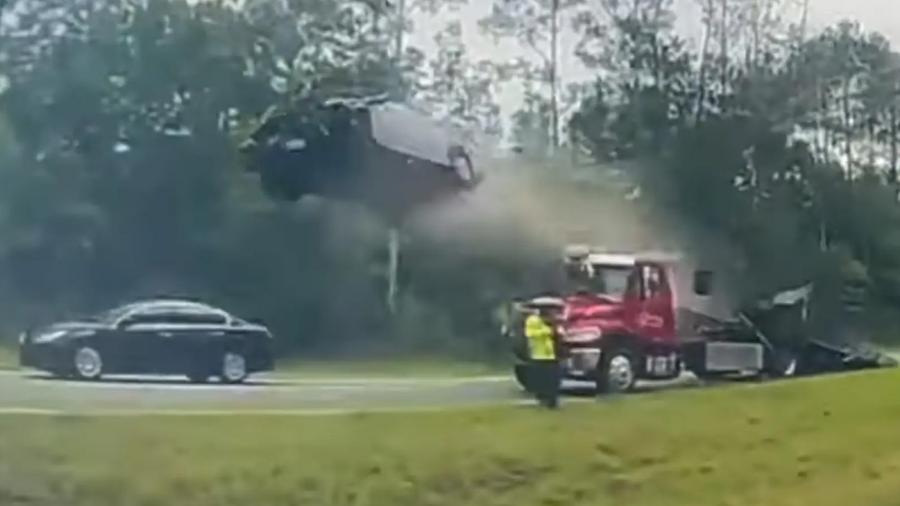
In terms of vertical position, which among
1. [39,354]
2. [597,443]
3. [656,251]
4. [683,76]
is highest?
[683,76]

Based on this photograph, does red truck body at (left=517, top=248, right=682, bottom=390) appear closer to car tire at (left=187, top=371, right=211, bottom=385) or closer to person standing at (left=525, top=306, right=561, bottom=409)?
person standing at (left=525, top=306, right=561, bottom=409)

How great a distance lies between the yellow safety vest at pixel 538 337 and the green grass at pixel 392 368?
0.06 m

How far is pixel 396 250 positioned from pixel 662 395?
0.47m

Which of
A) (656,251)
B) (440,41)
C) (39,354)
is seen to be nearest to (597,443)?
(656,251)

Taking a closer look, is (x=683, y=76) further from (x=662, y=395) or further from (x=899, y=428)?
(x=899, y=428)

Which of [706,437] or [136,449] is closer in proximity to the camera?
[136,449]

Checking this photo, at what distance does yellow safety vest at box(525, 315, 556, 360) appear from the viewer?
220 cm

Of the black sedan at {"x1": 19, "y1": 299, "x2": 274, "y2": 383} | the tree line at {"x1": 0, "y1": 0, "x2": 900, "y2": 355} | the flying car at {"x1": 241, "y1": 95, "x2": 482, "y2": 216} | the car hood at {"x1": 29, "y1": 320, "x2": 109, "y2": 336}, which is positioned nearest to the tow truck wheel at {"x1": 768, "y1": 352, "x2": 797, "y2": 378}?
the tree line at {"x1": 0, "y1": 0, "x2": 900, "y2": 355}

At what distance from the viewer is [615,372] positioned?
88.4 inches

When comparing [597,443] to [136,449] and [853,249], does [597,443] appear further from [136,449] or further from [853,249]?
[136,449]

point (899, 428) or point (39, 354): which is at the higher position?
point (39, 354)

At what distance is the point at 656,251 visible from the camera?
225 centimetres

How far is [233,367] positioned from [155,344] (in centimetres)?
12

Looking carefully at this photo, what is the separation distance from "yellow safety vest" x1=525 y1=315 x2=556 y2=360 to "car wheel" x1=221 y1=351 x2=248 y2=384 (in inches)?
16.8
